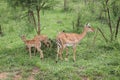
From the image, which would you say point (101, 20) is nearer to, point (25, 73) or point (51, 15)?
point (51, 15)

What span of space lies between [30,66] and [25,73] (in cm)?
62

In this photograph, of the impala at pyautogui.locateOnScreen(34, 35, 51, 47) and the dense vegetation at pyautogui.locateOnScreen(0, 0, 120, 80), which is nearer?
the dense vegetation at pyautogui.locateOnScreen(0, 0, 120, 80)

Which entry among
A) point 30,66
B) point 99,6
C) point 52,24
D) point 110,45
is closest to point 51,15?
point 52,24

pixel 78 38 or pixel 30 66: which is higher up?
pixel 78 38

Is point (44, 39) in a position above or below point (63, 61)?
above

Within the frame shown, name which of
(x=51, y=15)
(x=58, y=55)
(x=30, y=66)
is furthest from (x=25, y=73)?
(x=51, y=15)

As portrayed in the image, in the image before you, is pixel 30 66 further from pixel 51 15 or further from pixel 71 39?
pixel 51 15

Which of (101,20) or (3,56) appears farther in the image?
(101,20)

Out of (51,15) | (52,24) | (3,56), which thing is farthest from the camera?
(51,15)

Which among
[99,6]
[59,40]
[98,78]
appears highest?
[99,6]

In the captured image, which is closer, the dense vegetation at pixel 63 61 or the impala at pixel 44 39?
the dense vegetation at pixel 63 61

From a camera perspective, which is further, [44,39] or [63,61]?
[44,39]

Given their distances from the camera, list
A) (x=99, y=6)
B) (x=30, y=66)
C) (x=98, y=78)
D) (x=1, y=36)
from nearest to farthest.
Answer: (x=98, y=78) < (x=30, y=66) < (x=99, y=6) < (x=1, y=36)

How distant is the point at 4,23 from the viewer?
1598 cm
